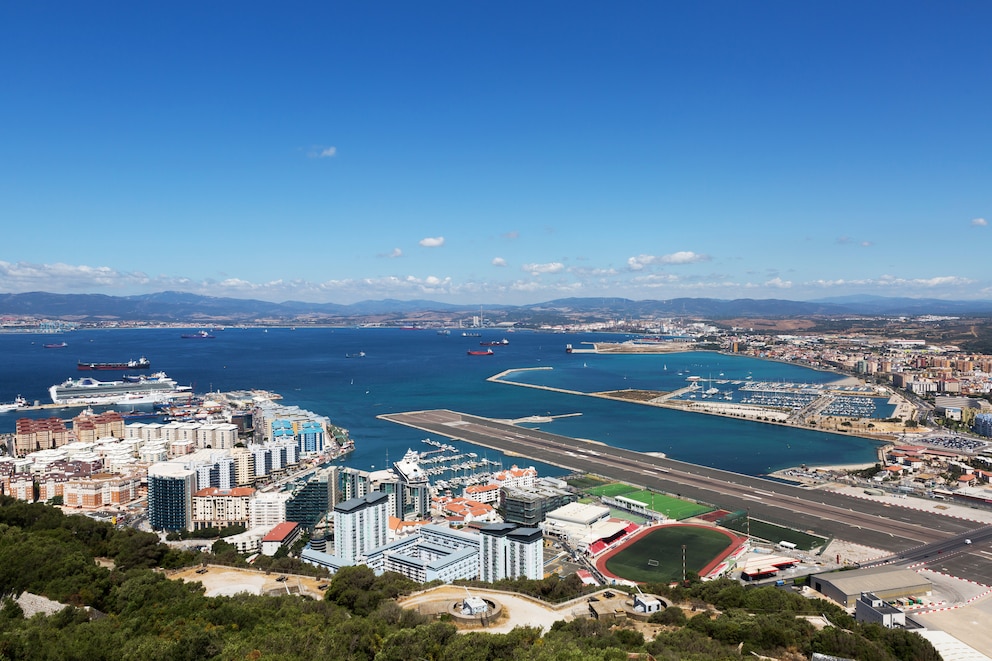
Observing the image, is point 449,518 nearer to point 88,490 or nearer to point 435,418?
point 88,490

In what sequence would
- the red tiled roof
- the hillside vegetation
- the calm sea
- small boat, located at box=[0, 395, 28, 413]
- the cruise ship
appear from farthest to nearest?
the cruise ship < small boat, located at box=[0, 395, 28, 413] < the calm sea < the red tiled roof < the hillside vegetation

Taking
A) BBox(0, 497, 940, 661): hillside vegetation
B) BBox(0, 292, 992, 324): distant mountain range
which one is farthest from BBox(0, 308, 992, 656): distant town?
BBox(0, 292, 992, 324): distant mountain range

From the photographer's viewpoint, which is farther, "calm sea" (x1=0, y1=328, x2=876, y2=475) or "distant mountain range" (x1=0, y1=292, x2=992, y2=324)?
"distant mountain range" (x1=0, y1=292, x2=992, y2=324)

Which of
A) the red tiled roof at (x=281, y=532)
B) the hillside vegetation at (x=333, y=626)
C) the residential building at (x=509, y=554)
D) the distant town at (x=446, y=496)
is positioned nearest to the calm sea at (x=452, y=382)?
the distant town at (x=446, y=496)

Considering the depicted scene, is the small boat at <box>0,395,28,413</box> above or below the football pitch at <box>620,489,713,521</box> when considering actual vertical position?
above

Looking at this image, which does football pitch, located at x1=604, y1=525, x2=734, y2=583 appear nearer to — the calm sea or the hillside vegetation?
the hillside vegetation

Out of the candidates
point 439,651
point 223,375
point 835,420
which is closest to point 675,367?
point 835,420
